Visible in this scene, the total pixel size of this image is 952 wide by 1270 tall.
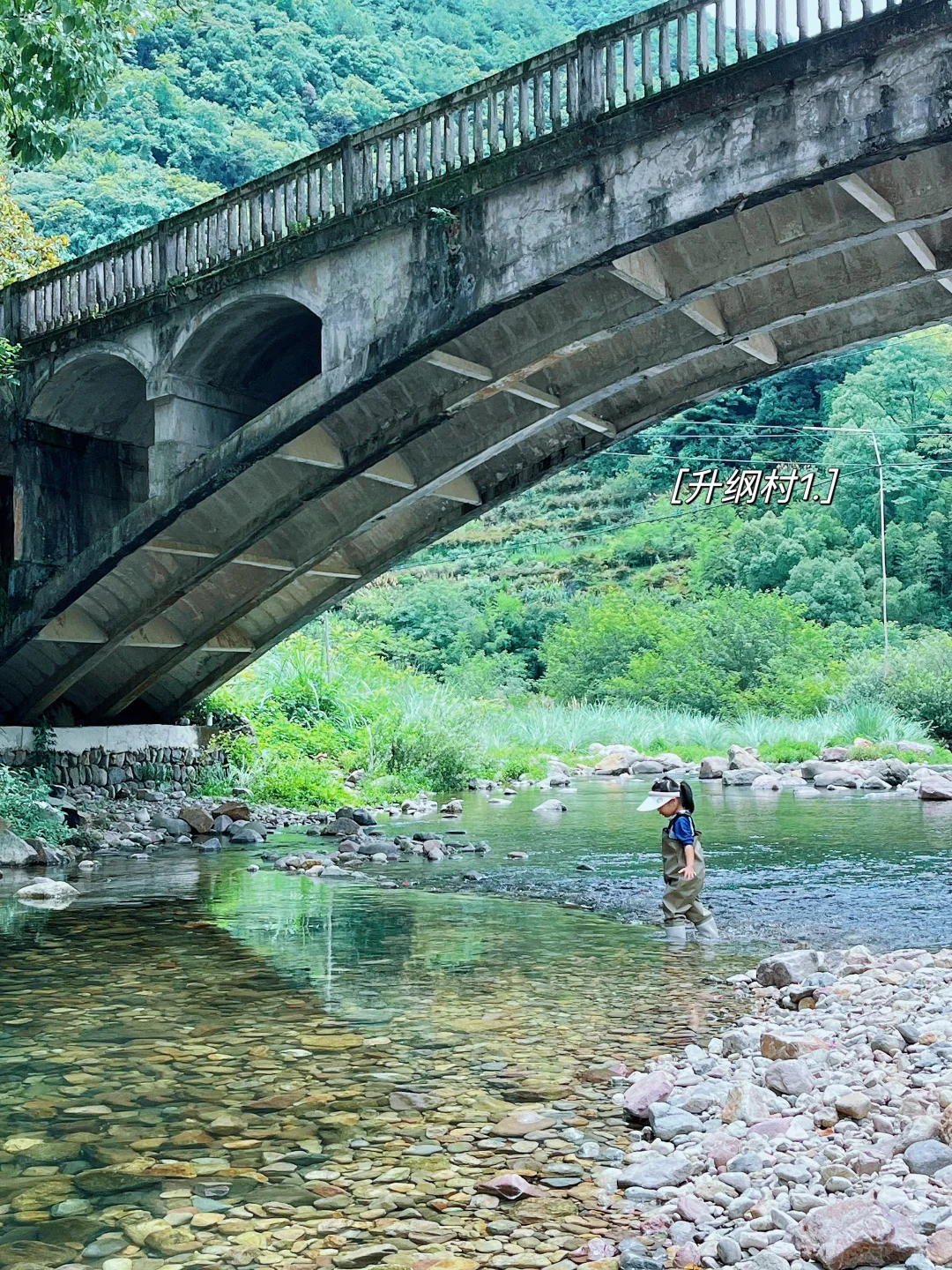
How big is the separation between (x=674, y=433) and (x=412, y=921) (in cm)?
6171

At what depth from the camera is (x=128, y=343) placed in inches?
566

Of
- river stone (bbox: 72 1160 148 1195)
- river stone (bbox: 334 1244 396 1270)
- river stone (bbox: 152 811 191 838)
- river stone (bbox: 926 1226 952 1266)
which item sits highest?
river stone (bbox: 152 811 191 838)

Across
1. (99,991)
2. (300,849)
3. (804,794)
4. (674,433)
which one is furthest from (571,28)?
(99,991)

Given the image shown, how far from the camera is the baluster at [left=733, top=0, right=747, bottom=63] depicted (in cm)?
976

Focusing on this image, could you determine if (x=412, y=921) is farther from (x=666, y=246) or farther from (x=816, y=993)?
(x=666, y=246)

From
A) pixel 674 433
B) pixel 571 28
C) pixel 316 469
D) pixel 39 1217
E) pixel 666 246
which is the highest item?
pixel 571 28

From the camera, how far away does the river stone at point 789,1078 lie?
14.6 ft

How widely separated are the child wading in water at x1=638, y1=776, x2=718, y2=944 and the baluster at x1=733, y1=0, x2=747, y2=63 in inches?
237

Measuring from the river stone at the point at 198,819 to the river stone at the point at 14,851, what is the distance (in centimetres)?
313

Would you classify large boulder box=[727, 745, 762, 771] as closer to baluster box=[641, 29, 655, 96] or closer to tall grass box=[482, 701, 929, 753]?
tall grass box=[482, 701, 929, 753]

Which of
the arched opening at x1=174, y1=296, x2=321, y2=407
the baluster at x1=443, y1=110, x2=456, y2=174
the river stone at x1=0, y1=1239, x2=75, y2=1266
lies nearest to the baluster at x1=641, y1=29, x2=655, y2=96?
the baluster at x1=443, y1=110, x2=456, y2=174

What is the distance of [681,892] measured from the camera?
8.46 meters

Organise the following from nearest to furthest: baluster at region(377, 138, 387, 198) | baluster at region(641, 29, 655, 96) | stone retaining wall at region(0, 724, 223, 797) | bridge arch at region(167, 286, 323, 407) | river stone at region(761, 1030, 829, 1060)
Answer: river stone at region(761, 1030, 829, 1060)
baluster at region(641, 29, 655, 96)
baluster at region(377, 138, 387, 198)
bridge arch at region(167, 286, 323, 407)
stone retaining wall at region(0, 724, 223, 797)

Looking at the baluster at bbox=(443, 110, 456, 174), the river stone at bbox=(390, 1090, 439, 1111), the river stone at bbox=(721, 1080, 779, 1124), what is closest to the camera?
the river stone at bbox=(721, 1080, 779, 1124)
